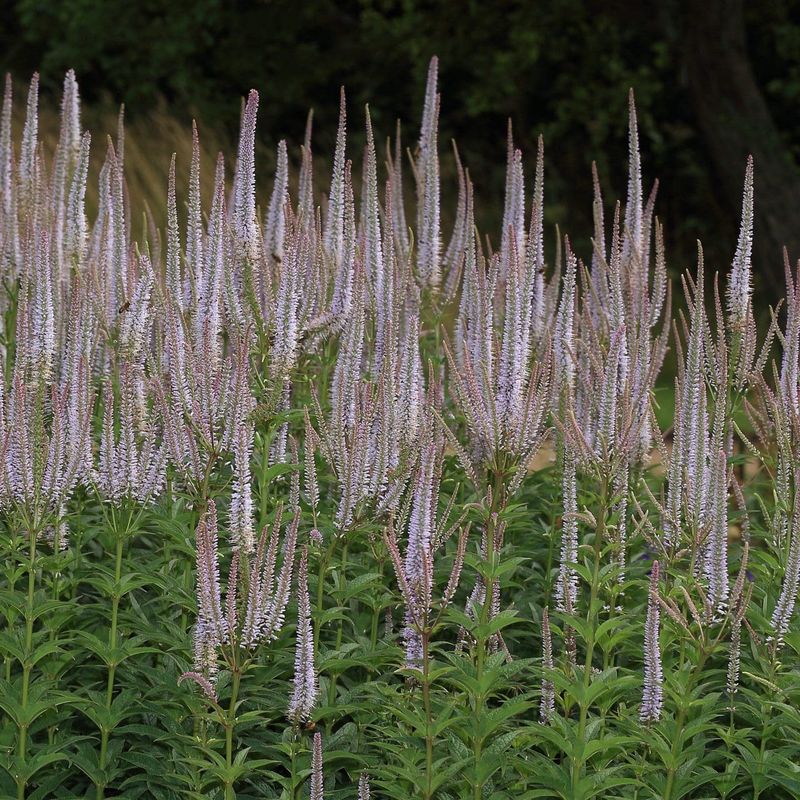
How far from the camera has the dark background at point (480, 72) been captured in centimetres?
Answer: 2081

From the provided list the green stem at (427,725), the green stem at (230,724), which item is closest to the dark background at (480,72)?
the green stem at (427,725)

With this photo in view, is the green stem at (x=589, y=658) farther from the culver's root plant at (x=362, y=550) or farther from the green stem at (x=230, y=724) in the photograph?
the green stem at (x=230, y=724)

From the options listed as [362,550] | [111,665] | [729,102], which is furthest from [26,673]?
[729,102]

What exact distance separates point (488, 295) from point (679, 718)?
1632 mm

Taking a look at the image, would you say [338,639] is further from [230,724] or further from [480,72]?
[480,72]

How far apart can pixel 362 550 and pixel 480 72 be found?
16053 millimetres

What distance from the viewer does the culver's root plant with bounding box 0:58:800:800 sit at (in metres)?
4.27

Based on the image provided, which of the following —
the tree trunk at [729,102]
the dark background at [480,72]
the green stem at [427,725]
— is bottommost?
the green stem at [427,725]

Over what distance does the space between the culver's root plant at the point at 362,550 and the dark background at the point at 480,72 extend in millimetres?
14868

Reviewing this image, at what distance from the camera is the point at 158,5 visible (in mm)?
22297

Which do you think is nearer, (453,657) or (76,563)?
(453,657)

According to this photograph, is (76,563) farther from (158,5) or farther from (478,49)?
(158,5)

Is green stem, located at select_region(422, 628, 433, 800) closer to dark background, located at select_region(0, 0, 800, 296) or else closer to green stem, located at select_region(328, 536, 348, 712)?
green stem, located at select_region(328, 536, 348, 712)

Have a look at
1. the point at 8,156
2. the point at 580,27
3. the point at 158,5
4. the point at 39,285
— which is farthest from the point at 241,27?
the point at 39,285
